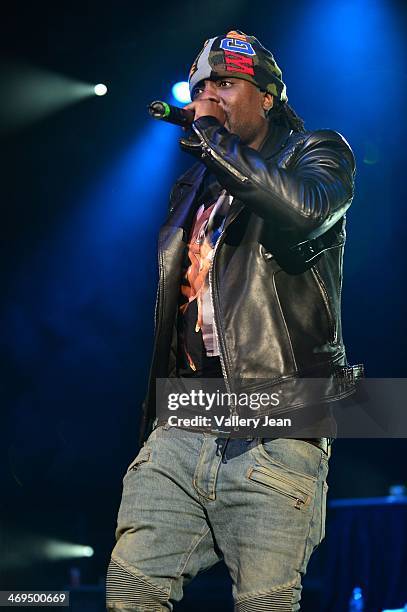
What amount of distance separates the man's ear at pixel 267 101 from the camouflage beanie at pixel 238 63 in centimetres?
1

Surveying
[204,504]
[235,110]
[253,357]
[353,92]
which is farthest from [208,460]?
[353,92]

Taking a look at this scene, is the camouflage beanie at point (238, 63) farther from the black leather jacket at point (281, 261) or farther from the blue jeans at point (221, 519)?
the blue jeans at point (221, 519)

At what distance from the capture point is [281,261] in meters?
2.17

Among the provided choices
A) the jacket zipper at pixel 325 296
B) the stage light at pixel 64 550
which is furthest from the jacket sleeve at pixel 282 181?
the stage light at pixel 64 550

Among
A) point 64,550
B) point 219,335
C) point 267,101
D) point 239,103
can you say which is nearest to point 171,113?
point 239,103

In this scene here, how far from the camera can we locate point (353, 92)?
21.5ft

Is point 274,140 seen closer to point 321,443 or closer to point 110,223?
point 321,443

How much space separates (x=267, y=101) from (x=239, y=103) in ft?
0.50

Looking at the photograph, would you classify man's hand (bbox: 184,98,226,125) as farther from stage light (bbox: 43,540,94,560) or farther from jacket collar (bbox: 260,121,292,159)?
stage light (bbox: 43,540,94,560)

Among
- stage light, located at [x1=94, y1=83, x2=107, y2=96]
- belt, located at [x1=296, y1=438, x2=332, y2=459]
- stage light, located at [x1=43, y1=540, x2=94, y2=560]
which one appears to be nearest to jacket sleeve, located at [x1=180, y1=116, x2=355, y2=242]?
belt, located at [x1=296, y1=438, x2=332, y2=459]

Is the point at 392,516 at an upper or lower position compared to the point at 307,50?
lower

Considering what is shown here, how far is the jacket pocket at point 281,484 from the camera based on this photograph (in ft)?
6.55

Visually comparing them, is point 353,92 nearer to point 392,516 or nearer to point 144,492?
point 392,516

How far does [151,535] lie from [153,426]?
1.27ft
